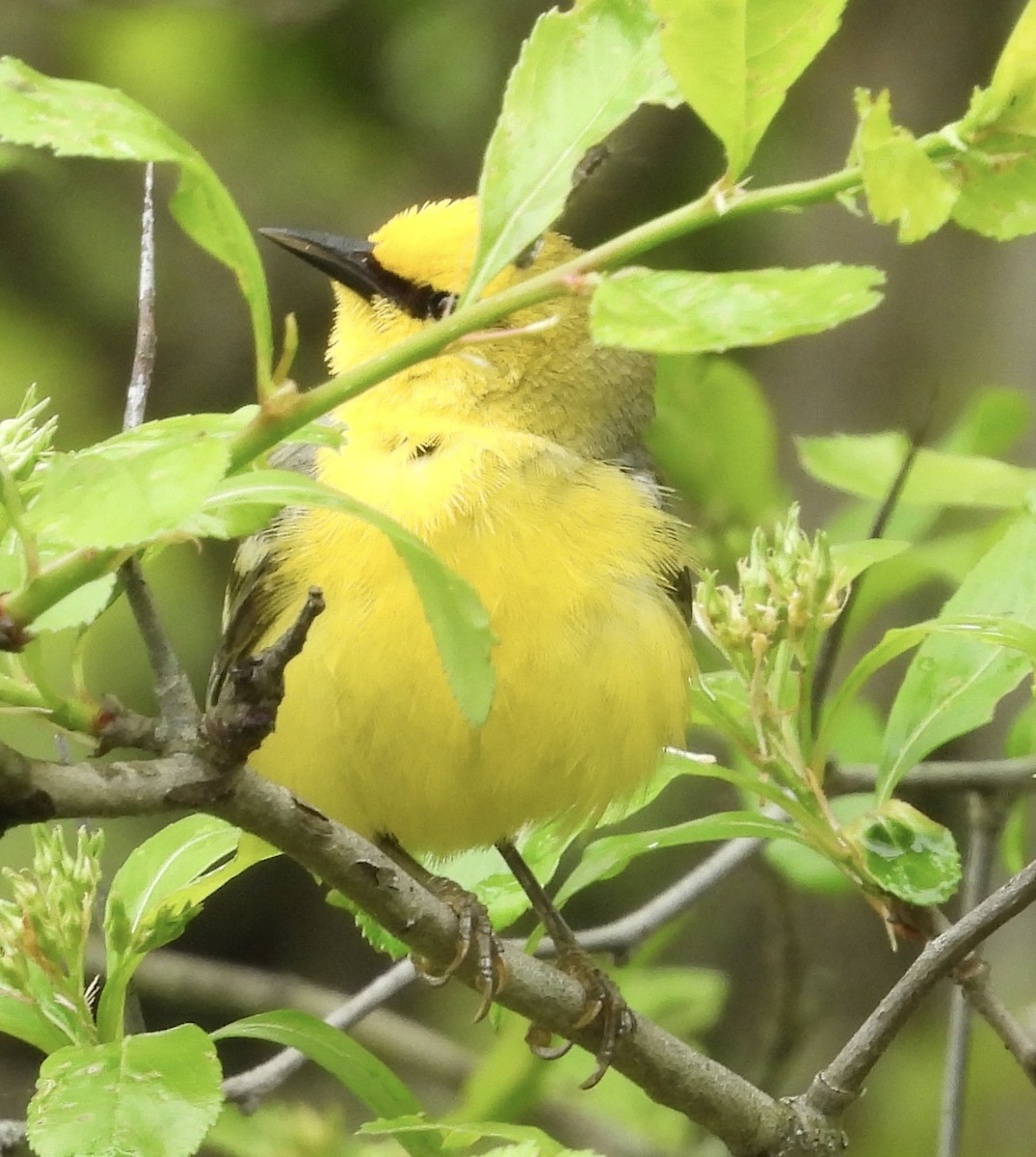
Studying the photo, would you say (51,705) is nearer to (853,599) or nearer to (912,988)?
(912,988)

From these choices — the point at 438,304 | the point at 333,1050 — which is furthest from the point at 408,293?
the point at 333,1050

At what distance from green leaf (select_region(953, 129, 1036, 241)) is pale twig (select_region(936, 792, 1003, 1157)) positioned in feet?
5.65

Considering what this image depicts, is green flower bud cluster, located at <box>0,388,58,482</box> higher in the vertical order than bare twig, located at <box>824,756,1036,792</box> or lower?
higher

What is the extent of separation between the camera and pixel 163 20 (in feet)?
17.3

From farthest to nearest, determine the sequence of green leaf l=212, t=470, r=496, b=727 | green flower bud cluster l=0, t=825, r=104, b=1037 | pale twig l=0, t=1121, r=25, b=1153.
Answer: pale twig l=0, t=1121, r=25, b=1153
green flower bud cluster l=0, t=825, r=104, b=1037
green leaf l=212, t=470, r=496, b=727

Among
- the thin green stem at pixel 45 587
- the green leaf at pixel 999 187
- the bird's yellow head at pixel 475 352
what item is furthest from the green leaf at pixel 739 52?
the bird's yellow head at pixel 475 352

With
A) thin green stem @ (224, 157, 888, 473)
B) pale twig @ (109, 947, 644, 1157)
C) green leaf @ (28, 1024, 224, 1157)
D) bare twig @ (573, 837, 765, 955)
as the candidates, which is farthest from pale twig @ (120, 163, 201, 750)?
pale twig @ (109, 947, 644, 1157)

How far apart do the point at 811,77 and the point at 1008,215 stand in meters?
4.83

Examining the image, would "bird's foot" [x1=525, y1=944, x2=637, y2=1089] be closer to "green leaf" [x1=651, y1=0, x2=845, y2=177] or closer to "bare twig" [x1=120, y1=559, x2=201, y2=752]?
"bare twig" [x1=120, y1=559, x2=201, y2=752]

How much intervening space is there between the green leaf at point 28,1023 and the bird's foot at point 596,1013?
2.26 ft

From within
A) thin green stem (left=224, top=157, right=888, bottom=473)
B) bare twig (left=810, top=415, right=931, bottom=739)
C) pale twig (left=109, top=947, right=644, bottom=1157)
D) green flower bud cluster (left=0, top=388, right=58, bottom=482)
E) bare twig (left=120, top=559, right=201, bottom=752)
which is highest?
thin green stem (left=224, top=157, right=888, bottom=473)

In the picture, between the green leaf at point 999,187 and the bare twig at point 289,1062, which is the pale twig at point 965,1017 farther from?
the green leaf at point 999,187

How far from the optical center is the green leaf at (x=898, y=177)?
1.17 m

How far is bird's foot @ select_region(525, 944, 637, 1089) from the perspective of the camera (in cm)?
245
